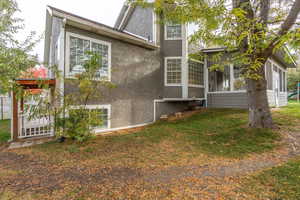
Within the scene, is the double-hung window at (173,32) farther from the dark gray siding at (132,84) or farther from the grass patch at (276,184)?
the grass patch at (276,184)

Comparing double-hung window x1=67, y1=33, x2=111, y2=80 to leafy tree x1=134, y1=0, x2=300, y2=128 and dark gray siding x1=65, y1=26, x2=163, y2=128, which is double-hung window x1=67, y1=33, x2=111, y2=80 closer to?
dark gray siding x1=65, y1=26, x2=163, y2=128

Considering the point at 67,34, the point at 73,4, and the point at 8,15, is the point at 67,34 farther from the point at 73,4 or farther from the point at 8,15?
the point at 73,4

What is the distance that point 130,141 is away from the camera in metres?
5.53

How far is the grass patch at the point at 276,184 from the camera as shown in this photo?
2.39 m

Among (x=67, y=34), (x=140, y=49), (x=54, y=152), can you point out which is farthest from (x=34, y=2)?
(x=54, y=152)

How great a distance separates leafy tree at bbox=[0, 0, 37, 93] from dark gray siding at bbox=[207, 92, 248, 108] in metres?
10.0

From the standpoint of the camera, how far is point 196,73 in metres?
10.2

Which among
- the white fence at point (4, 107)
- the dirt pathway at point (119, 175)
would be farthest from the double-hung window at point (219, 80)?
the white fence at point (4, 107)

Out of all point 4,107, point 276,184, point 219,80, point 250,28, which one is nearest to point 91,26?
point 250,28

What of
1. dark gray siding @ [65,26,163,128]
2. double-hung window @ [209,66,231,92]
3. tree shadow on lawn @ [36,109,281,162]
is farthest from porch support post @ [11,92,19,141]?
double-hung window @ [209,66,231,92]

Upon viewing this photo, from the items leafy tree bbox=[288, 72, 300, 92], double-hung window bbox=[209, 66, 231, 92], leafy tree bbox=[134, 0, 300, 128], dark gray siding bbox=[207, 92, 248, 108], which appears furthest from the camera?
leafy tree bbox=[288, 72, 300, 92]

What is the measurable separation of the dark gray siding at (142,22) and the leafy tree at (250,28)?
407cm

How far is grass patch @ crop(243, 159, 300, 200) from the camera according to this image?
239 cm

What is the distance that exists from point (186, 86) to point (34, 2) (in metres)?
10.2
